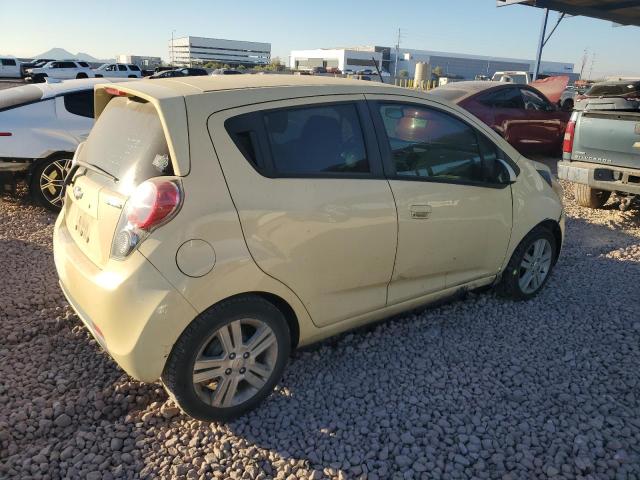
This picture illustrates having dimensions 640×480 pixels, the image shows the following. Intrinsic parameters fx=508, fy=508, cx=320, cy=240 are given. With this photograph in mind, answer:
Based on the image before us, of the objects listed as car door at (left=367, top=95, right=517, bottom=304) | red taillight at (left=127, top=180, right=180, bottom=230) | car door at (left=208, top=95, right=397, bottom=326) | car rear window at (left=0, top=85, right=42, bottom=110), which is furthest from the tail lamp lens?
car rear window at (left=0, top=85, right=42, bottom=110)

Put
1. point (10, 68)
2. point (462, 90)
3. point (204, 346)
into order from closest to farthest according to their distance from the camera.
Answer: point (204, 346) → point (462, 90) → point (10, 68)

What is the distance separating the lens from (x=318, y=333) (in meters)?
3.00

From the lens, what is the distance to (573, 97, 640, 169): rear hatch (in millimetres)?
5984

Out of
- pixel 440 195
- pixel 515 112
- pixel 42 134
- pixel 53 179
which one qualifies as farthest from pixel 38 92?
pixel 515 112

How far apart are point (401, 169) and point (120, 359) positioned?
6.33ft

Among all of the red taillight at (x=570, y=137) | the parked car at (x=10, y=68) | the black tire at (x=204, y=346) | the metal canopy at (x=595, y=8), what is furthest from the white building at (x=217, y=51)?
the black tire at (x=204, y=346)

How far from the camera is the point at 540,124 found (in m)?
10.5

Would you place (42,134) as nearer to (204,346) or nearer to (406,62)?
(204,346)

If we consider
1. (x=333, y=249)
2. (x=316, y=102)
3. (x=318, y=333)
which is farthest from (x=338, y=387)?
(x=316, y=102)

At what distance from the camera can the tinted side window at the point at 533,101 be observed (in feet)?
34.2

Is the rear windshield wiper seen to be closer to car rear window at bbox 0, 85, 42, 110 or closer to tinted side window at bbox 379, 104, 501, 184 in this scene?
tinted side window at bbox 379, 104, 501, 184

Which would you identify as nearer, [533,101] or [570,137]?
[570,137]

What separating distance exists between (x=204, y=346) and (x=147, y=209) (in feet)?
2.39

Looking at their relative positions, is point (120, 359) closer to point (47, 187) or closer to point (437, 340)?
point (437, 340)
